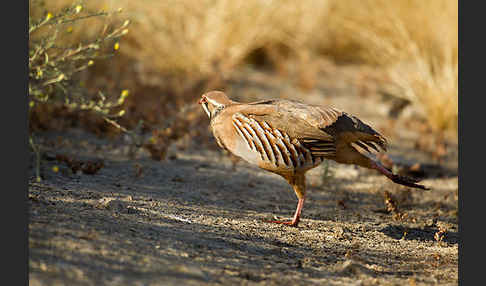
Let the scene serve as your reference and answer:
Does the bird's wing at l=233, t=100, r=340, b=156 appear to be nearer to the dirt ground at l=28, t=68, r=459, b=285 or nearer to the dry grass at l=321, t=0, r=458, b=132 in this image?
the dirt ground at l=28, t=68, r=459, b=285

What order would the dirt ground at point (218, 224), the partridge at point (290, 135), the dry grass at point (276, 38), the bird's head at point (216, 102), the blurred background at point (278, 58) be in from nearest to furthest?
the dirt ground at point (218, 224)
the partridge at point (290, 135)
the bird's head at point (216, 102)
the blurred background at point (278, 58)
the dry grass at point (276, 38)

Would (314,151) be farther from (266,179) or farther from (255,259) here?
(266,179)

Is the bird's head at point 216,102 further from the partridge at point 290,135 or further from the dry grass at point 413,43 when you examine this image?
the dry grass at point 413,43

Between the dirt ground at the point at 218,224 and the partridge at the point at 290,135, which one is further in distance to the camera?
the partridge at the point at 290,135

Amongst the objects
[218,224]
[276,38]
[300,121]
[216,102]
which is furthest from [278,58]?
[218,224]

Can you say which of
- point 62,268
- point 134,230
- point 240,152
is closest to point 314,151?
point 240,152

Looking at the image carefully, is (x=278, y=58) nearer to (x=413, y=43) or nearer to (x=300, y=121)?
(x=413, y=43)

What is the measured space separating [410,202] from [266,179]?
1655 mm

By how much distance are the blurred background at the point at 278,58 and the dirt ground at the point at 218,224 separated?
1503 mm

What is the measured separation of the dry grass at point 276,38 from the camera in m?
9.04

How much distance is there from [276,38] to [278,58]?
47 cm

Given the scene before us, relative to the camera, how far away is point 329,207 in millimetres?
5836

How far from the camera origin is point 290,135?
4621 mm

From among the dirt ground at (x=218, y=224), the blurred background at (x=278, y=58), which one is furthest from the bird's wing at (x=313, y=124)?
the blurred background at (x=278, y=58)
